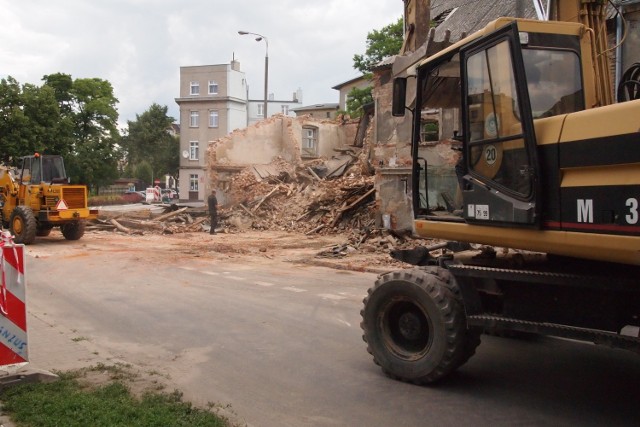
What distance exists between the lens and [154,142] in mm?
76500

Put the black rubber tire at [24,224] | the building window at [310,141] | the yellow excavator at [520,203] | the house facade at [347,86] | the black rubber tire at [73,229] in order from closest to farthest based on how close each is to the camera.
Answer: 1. the yellow excavator at [520,203]
2. the black rubber tire at [24,224]
3. the black rubber tire at [73,229]
4. the building window at [310,141]
5. the house facade at [347,86]

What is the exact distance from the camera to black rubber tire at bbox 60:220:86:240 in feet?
65.4

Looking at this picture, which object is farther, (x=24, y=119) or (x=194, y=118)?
(x=194, y=118)

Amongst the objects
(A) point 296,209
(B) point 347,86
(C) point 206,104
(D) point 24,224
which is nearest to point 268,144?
(A) point 296,209

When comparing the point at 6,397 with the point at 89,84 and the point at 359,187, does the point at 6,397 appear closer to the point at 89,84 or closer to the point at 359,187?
the point at 359,187

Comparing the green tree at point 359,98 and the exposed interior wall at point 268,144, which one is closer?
the exposed interior wall at point 268,144

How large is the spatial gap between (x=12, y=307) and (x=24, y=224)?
47.1 ft

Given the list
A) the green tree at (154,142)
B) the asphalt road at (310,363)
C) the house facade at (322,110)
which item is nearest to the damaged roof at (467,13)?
the asphalt road at (310,363)

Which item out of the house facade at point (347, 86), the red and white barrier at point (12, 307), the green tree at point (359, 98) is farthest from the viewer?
the house facade at point (347, 86)

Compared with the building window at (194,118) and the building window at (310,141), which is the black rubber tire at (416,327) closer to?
the building window at (310,141)

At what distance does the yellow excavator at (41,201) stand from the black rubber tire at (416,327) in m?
15.5

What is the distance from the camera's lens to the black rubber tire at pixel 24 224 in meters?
17.9

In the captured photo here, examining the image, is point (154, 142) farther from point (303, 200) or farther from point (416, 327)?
point (416, 327)

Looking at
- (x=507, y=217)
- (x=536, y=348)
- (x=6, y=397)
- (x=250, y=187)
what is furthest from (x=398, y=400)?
(x=250, y=187)
